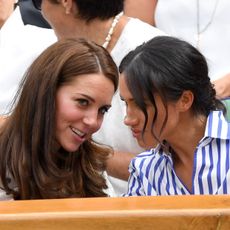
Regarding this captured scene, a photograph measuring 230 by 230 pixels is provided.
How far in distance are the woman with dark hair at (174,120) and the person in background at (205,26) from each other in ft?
1.47

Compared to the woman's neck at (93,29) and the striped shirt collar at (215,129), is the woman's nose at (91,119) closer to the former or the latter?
the striped shirt collar at (215,129)

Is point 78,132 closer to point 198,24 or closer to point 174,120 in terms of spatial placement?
point 174,120

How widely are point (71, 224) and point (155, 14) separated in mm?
1742

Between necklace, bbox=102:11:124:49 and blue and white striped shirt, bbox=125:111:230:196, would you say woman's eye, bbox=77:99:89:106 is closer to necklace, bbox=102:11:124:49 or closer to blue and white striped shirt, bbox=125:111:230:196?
blue and white striped shirt, bbox=125:111:230:196

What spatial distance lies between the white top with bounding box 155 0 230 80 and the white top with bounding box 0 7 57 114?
47 centimetres

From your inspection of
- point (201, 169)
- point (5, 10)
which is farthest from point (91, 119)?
point (5, 10)

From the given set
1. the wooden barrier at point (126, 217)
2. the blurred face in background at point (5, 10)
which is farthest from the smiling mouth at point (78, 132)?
the blurred face in background at point (5, 10)

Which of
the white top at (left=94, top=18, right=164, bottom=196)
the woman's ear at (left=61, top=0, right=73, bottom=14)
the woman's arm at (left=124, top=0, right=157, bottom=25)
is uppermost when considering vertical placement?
the woman's ear at (left=61, top=0, right=73, bottom=14)

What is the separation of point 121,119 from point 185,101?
1.42ft

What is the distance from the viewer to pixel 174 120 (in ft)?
6.40

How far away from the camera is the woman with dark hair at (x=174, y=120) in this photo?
1.90 meters

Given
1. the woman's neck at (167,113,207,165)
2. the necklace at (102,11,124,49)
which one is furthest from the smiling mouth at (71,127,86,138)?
the necklace at (102,11,124,49)

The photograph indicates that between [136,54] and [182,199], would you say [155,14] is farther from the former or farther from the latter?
[182,199]

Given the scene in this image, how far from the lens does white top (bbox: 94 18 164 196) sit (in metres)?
2.35
